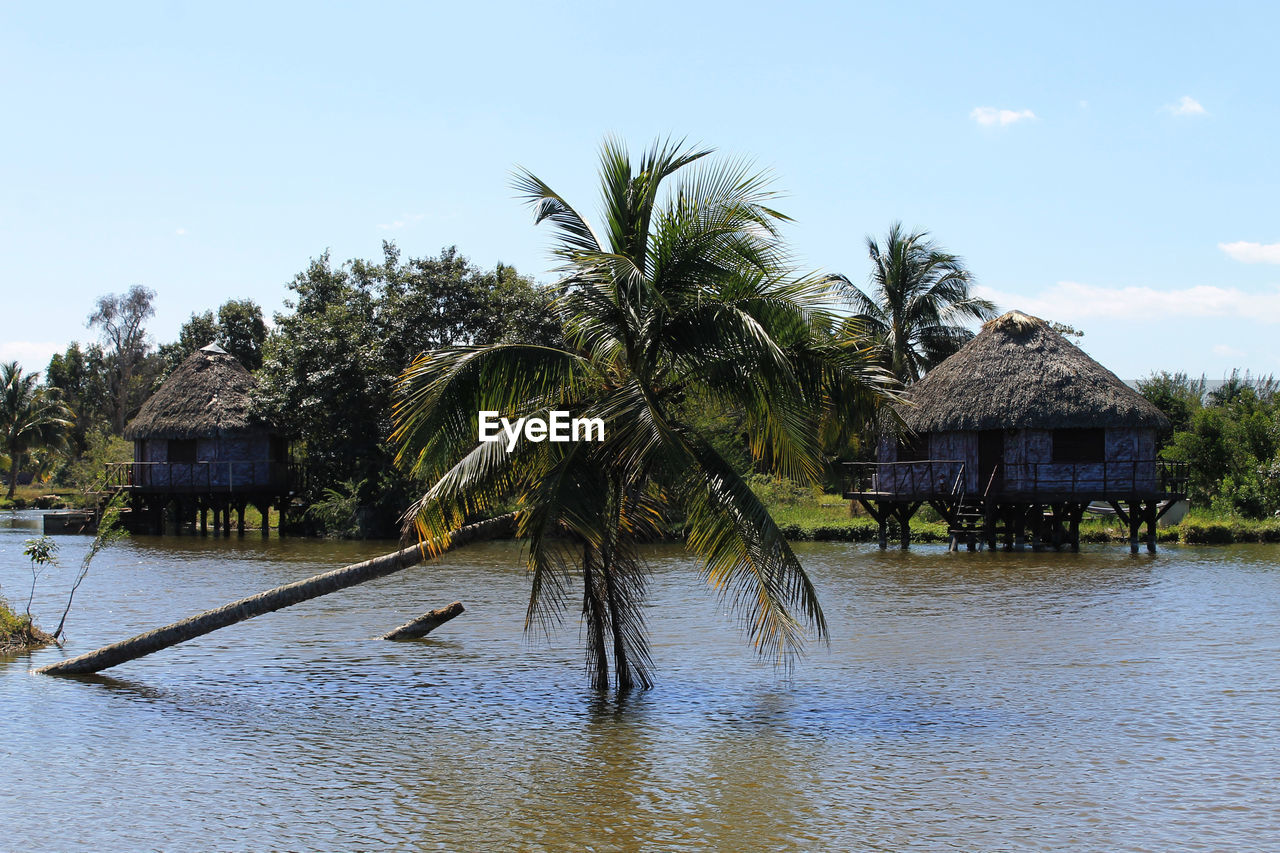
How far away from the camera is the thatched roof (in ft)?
123

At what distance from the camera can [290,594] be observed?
11.3 m

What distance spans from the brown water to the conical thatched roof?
36.1 ft

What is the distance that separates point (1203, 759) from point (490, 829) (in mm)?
5504

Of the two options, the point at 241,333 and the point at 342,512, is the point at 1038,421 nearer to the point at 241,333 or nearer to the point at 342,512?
the point at 342,512

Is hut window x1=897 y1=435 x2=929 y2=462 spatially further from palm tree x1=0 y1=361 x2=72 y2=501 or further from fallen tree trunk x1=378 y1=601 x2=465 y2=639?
palm tree x1=0 y1=361 x2=72 y2=501

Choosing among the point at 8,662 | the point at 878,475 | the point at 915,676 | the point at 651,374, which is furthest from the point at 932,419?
the point at 8,662

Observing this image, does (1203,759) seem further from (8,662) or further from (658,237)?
(8,662)

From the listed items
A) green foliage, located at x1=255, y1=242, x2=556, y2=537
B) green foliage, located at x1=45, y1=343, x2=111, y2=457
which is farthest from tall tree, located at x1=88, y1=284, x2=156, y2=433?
green foliage, located at x1=255, y1=242, x2=556, y2=537

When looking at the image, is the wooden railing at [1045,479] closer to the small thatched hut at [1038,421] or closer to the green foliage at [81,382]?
the small thatched hut at [1038,421]

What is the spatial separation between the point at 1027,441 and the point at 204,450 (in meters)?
25.4

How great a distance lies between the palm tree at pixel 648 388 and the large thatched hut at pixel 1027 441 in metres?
18.1

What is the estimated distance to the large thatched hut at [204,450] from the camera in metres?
37.6

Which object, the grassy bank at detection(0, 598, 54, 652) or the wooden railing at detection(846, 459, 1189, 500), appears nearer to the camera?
the grassy bank at detection(0, 598, 54, 652)

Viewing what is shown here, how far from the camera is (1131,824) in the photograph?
7461 mm
